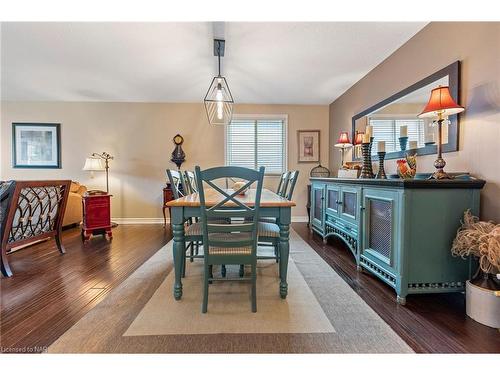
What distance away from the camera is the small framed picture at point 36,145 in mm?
4703

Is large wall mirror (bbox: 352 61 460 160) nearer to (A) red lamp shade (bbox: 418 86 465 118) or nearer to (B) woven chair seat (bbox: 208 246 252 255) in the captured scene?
(A) red lamp shade (bbox: 418 86 465 118)

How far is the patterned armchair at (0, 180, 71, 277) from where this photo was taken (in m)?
2.22

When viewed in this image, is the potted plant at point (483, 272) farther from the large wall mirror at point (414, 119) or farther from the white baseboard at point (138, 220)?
the white baseboard at point (138, 220)

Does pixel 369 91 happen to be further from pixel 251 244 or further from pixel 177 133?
pixel 177 133

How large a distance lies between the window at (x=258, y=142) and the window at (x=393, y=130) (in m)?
1.95

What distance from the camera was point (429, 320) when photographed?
1.53 m

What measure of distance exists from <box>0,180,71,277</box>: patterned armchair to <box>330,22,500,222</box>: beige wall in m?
3.92

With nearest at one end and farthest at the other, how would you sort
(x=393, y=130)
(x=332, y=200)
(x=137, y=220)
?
1. (x=393, y=130)
2. (x=332, y=200)
3. (x=137, y=220)

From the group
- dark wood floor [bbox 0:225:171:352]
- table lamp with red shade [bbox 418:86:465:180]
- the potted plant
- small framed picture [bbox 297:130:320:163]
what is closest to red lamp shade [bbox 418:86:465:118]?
table lamp with red shade [bbox 418:86:465:180]

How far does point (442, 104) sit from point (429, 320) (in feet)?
5.05

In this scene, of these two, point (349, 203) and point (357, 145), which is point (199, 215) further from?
point (357, 145)

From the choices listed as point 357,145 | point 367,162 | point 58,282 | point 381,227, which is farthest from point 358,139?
point 58,282
